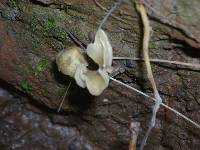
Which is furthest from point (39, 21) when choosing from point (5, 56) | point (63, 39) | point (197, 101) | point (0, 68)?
point (197, 101)

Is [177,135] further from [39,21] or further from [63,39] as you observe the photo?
[39,21]

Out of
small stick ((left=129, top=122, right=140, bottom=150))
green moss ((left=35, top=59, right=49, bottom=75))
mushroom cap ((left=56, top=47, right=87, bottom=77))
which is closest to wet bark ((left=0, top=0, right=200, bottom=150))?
green moss ((left=35, top=59, right=49, bottom=75))

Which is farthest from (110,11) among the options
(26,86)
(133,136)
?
(26,86)

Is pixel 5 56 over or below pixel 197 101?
below

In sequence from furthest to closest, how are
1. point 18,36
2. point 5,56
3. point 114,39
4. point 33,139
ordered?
point 33,139 < point 5,56 < point 18,36 < point 114,39

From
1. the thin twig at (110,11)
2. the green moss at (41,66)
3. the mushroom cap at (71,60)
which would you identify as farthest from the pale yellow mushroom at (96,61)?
the green moss at (41,66)
